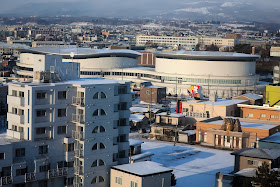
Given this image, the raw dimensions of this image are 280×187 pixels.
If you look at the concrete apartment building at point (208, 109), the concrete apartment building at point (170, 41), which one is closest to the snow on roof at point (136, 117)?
the concrete apartment building at point (208, 109)

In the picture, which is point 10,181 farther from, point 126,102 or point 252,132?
point 252,132

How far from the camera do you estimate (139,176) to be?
18.7 metres

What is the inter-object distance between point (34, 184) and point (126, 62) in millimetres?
47656

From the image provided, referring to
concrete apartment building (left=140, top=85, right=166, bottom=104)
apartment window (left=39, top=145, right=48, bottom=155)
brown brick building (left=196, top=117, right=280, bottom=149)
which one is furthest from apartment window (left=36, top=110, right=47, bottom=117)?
concrete apartment building (left=140, top=85, right=166, bottom=104)

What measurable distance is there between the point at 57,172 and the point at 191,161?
32.6 feet

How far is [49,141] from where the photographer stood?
61.6 ft

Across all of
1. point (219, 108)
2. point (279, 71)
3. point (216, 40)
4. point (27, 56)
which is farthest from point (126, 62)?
point (216, 40)

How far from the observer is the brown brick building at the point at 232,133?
31438 mm

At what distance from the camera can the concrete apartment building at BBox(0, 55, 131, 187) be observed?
60.2ft

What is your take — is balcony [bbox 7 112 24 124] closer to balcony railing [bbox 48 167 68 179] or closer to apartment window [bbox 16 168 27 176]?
apartment window [bbox 16 168 27 176]

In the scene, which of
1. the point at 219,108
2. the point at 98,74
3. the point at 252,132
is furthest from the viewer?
the point at 98,74

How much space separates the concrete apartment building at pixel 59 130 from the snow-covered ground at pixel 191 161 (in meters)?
4.84

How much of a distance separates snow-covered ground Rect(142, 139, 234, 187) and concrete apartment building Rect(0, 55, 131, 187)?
4845 mm

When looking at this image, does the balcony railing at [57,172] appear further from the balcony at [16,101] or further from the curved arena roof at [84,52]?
the curved arena roof at [84,52]
